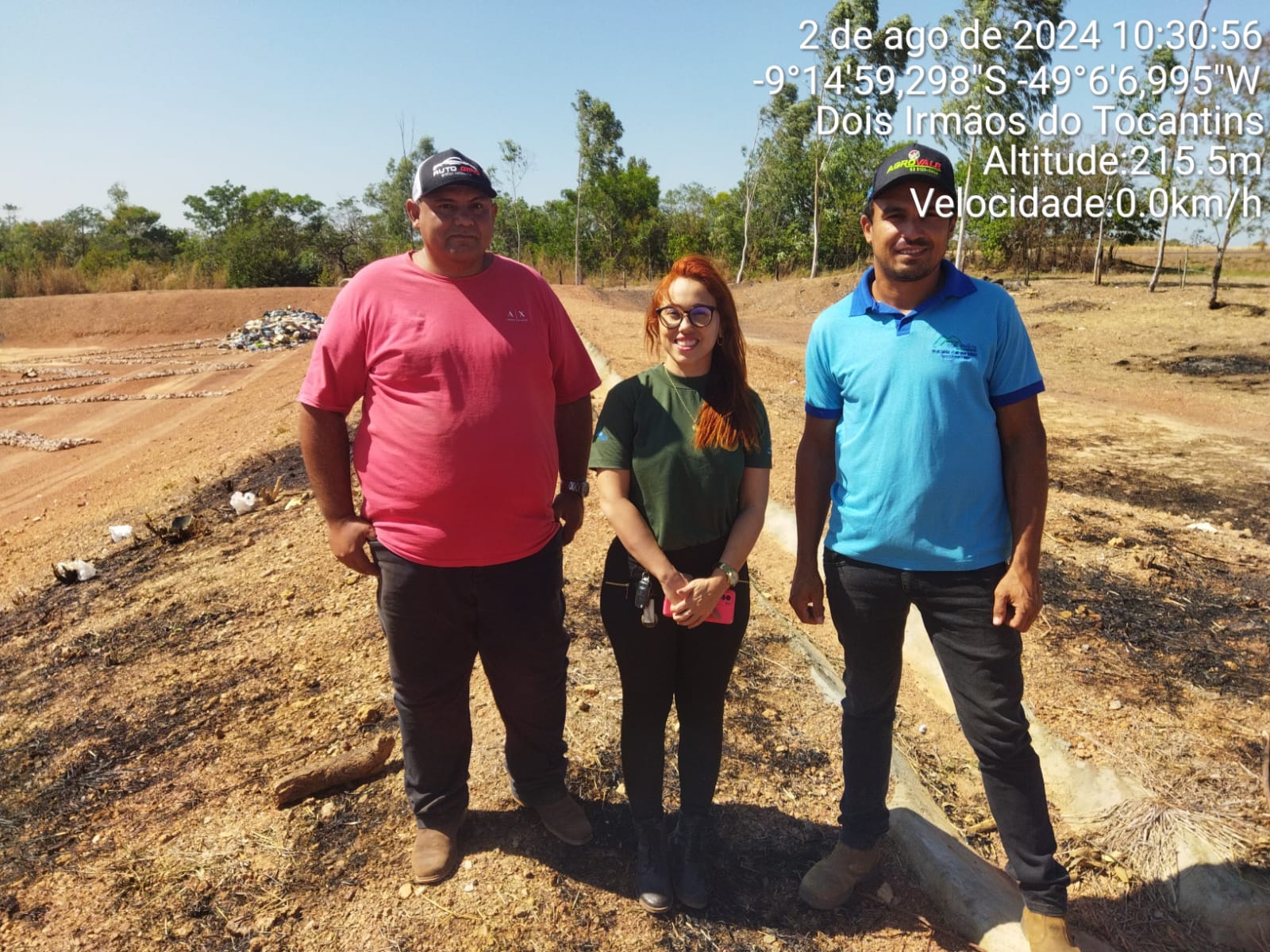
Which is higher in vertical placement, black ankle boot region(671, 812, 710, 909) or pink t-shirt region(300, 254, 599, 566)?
pink t-shirt region(300, 254, 599, 566)

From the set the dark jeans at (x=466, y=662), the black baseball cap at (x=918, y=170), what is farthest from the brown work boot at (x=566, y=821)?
the black baseball cap at (x=918, y=170)

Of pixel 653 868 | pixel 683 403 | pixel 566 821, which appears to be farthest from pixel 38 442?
pixel 683 403

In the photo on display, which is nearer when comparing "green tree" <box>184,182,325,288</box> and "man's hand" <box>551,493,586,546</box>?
"man's hand" <box>551,493,586,546</box>

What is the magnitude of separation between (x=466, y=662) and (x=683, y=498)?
31.9 inches

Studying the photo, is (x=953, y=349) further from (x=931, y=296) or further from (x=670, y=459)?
(x=670, y=459)

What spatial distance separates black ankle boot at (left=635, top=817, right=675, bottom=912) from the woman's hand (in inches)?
26.3

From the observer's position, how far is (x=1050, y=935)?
6.41 ft

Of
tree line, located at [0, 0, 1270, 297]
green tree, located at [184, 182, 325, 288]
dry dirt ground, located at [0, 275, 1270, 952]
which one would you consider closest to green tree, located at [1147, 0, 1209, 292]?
tree line, located at [0, 0, 1270, 297]

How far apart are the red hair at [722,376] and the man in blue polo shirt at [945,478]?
203 mm

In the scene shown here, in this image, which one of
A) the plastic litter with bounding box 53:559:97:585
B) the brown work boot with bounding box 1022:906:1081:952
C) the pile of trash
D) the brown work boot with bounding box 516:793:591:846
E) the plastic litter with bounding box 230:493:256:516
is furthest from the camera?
the pile of trash

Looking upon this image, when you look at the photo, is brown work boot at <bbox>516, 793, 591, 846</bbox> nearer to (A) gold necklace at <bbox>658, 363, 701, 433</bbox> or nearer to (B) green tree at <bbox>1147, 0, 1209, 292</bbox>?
(A) gold necklace at <bbox>658, 363, 701, 433</bbox>

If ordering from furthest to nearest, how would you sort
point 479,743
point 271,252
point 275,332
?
point 271,252
point 275,332
point 479,743

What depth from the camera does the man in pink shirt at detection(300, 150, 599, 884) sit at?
6.59ft

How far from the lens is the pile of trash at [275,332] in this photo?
1958 cm
